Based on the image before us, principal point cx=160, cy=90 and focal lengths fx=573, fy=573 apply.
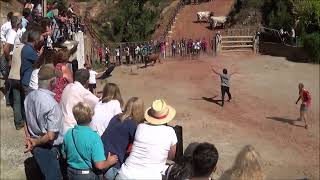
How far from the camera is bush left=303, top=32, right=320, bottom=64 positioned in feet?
92.7

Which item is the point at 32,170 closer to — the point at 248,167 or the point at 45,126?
the point at 45,126

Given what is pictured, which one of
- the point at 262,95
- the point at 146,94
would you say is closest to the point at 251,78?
the point at 262,95

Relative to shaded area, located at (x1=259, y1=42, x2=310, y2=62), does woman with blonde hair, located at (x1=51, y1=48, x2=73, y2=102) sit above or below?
above

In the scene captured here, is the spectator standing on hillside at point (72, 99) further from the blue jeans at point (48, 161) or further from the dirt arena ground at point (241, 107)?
the dirt arena ground at point (241, 107)

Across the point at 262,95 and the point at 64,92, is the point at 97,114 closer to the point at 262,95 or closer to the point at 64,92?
the point at 64,92

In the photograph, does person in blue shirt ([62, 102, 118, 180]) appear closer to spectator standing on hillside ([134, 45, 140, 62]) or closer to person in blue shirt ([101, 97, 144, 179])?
person in blue shirt ([101, 97, 144, 179])

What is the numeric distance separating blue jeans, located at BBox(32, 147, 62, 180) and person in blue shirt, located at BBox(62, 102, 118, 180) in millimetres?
374

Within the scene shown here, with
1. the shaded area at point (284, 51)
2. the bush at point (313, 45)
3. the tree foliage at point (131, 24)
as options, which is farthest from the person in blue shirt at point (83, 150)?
the tree foliage at point (131, 24)

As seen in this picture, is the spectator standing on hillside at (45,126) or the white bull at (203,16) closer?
the spectator standing on hillside at (45,126)

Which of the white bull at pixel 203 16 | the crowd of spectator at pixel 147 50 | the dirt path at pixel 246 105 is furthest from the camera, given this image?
the white bull at pixel 203 16

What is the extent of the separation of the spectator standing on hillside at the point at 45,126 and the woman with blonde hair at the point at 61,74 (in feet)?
3.06

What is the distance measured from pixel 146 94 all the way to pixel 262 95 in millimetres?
4654

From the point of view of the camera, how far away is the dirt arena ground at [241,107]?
15.8 metres

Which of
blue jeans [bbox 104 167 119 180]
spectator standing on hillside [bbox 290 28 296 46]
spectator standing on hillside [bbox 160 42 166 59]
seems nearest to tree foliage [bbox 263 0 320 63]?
spectator standing on hillside [bbox 290 28 296 46]
